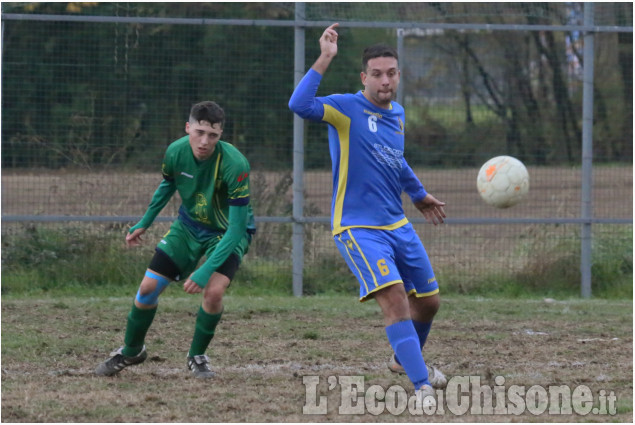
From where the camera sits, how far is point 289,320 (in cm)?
812

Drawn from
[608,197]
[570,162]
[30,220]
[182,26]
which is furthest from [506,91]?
[30,220]

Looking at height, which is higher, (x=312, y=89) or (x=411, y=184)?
(x=312, y=89)

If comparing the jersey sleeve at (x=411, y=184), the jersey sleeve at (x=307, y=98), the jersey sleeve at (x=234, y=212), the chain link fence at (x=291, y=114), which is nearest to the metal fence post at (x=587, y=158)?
the chain link fence at (x=291, y=114)

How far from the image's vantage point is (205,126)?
5738 millimetres

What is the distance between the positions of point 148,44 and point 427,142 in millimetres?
3246

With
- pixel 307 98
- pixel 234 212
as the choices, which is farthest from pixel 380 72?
pixel 234 212

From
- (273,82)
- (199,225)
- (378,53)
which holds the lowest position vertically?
(199,225)

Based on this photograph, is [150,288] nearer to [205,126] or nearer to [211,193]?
[211,193]

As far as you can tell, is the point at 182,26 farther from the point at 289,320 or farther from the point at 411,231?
the point at 411,231

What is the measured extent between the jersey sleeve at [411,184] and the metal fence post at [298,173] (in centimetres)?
394

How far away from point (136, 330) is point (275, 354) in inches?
44.2

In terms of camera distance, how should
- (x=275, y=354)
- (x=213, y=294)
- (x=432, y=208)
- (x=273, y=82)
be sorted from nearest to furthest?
(x=213, y=294) → (x=432, y=208) → (x=275, y=354) → (x=273, y=82)

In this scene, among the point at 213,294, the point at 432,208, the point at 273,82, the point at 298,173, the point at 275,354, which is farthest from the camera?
the point at 273,82

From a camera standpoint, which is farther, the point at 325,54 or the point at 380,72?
the point at 380,72
